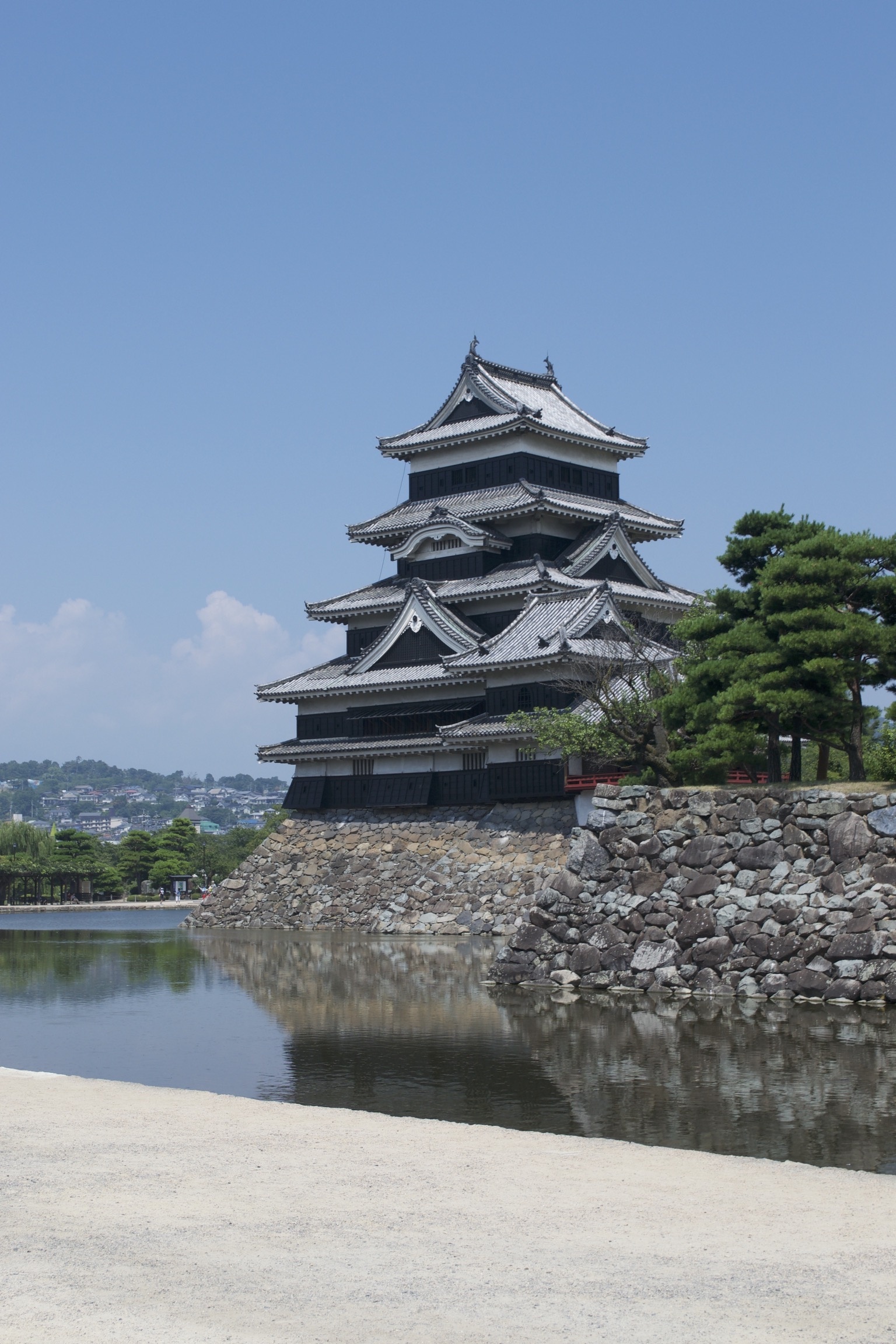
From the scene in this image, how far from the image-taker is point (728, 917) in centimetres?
2014

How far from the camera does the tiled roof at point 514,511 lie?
41.6 m

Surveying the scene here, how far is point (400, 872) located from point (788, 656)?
1955cm

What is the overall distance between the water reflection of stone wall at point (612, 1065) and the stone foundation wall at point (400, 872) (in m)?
12.0

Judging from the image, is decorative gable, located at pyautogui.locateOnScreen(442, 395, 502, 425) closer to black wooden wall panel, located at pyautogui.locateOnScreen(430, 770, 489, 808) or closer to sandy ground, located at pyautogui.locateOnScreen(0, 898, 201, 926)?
black wooden wall panel, located at pyautogui.locateOnScreen(430, 770, 489, 808)

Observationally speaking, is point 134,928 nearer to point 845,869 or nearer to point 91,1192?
point 845,869

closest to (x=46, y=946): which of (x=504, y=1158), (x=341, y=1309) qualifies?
(x=504, y=1158)

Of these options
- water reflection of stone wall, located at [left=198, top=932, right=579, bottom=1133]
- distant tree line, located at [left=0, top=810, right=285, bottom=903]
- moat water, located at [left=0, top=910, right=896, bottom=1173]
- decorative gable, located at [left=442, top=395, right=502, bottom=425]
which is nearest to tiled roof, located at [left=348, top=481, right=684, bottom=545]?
decorative gable, located at [left=442, top=395, right=502, bottom=425]

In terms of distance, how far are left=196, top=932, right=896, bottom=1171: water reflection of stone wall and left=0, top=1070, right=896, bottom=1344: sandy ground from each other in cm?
129

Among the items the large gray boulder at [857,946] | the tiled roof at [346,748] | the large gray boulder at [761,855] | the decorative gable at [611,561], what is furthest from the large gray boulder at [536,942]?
the decorative gable at [611,561]

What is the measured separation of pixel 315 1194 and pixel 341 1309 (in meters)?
2.47

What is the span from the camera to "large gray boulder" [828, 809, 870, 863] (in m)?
19.4

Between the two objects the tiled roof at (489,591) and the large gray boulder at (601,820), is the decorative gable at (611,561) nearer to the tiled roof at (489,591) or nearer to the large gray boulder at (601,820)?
the tiled roof at (489,591)

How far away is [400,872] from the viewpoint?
128 ft

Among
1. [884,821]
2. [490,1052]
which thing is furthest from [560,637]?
[490,1052]
